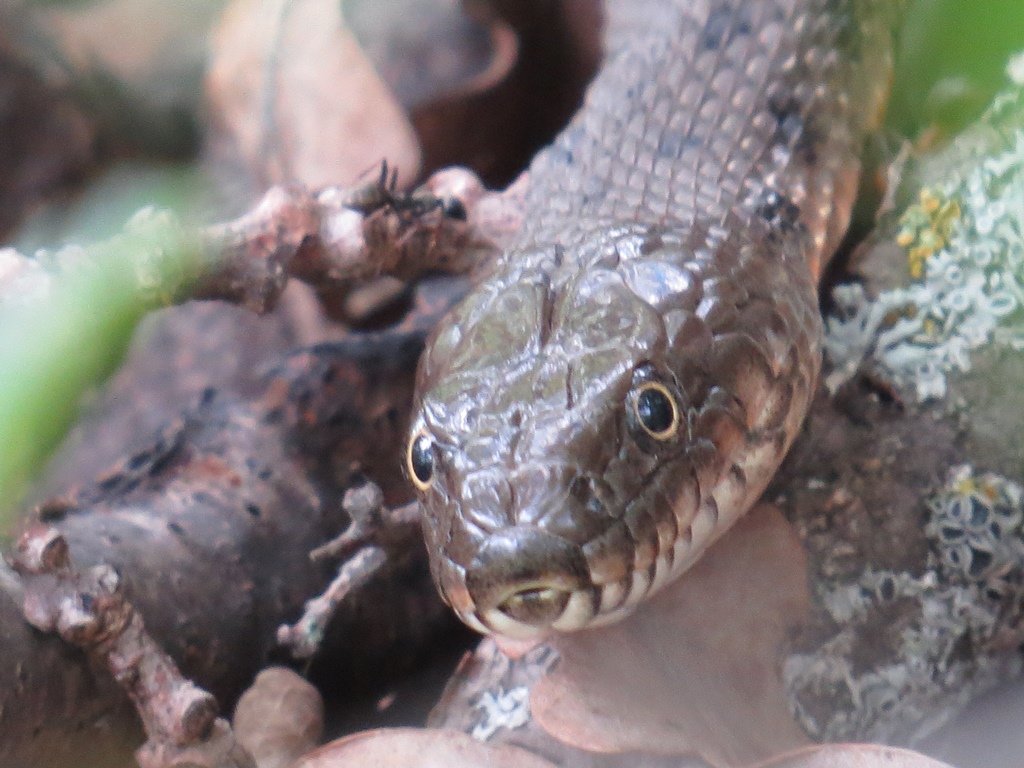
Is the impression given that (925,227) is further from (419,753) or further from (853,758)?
(419,753)

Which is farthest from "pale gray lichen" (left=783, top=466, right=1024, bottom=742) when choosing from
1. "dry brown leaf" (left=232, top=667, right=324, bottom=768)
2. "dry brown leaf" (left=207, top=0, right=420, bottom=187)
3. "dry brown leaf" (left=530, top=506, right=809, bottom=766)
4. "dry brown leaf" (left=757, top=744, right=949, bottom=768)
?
"dry brown leaf" (left=207, top=0, right=420, bottom=187)

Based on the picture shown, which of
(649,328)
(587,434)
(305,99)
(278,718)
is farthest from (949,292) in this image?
(305,99)

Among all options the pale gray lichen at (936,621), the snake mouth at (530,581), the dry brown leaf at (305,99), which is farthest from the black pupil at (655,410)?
the dry brown leaf at (305,99)

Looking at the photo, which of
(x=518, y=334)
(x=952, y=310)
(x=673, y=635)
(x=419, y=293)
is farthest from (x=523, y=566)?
(x=419, y=293)

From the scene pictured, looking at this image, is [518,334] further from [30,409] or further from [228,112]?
[228,112]

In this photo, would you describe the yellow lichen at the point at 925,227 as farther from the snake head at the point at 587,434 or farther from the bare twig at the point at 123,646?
the bare twig at the point at 123,646

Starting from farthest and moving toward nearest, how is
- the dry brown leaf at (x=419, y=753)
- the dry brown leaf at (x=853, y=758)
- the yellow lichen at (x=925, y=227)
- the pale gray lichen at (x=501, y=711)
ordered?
the yellow lichen at (x=925, y=227)
the pale gray lichen at (x=501, y=711)
the dry brown leaf at (x=419, y=753)
the dry brown leaf at (x=853, y=758)

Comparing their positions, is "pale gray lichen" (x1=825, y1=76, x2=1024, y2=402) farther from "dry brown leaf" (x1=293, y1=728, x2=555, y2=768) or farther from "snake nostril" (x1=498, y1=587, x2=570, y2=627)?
"dry brown leaf" (x1=293, y1=728, x2=555, y2=768)
